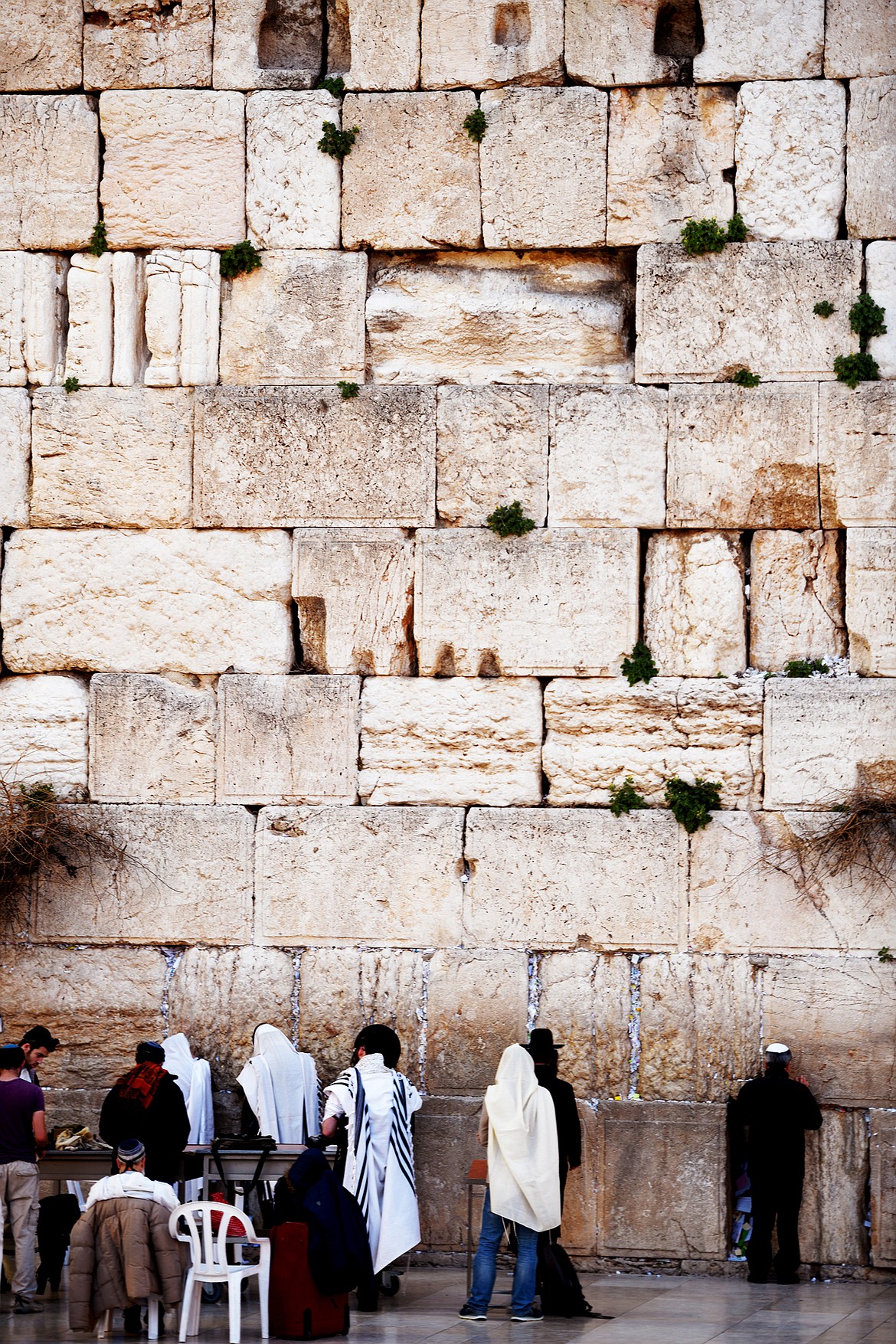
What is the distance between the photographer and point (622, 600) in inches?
374

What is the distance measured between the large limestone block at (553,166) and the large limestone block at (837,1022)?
417 centimetres

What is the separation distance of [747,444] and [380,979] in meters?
3.51

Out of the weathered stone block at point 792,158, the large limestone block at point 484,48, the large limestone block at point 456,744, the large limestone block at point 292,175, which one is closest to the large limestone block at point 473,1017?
the large limestone block at point 456,744

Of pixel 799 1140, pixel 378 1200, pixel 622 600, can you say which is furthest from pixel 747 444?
pixel 378 1200

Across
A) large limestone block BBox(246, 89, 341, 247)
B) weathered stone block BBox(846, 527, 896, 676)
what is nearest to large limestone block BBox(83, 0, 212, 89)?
large limestone block BBox(246, 89, 341, 247)

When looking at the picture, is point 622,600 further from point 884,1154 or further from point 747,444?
point 884,1154

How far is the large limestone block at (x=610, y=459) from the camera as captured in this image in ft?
31.4

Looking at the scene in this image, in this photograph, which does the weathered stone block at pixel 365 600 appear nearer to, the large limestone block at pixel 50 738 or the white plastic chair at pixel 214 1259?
the large limestone block at pixel 50 738

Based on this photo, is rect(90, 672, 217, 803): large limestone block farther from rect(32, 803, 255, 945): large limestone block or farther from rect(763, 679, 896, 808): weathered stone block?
rect(763, 679, 896, 808): weathered stone block

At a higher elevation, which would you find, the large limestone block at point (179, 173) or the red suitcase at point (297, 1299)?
the large limestone block at point (179, 173)

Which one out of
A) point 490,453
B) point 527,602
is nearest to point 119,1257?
point 527,602

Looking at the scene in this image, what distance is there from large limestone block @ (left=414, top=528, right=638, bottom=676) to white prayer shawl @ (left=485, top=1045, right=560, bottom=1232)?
250 centimetres

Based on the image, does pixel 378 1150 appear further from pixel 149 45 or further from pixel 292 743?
pixel 149 45

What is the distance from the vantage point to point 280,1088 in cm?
888
